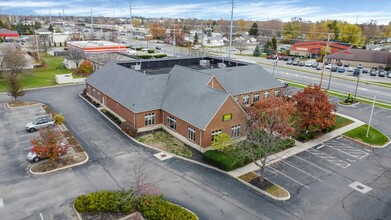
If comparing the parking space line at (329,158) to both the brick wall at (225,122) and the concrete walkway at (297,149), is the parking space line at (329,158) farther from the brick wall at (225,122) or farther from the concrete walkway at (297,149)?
the brick wall at (225,122)

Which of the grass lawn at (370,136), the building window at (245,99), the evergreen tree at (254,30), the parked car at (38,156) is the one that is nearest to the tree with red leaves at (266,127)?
the grass lawn at (370,136)

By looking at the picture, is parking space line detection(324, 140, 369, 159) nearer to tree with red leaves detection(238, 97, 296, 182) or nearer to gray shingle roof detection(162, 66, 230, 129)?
tree with red leaves detection(238, 97, 296, 182)

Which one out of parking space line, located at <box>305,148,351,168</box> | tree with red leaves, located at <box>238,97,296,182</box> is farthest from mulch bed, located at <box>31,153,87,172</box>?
parking space line, located at <box>305,148,351,168</box>

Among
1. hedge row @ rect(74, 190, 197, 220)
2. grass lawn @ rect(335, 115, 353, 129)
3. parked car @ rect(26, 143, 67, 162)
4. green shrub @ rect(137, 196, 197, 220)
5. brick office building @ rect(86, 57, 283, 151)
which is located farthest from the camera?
grass lawn @ rect(335, 115, 353, 129)

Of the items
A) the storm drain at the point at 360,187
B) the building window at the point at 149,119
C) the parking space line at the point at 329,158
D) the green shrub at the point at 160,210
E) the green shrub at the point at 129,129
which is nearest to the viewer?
the green shrub at the point at 160,210

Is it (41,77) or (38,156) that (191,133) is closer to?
(38,156)

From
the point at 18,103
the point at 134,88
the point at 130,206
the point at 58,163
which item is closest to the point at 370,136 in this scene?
the point at 134,88
